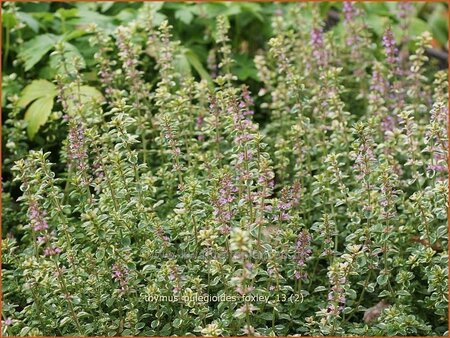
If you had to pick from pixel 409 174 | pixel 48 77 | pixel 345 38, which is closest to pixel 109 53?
pixel 48 77

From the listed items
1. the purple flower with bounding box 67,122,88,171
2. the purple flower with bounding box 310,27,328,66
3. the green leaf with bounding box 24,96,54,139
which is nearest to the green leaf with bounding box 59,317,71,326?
the purple flower with bounding box 67,122,88,171

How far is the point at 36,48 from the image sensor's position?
427 centimetres

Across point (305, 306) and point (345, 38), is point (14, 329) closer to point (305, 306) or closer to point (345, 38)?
point (305, 306)

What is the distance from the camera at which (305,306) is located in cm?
297

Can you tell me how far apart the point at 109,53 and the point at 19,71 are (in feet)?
1.85

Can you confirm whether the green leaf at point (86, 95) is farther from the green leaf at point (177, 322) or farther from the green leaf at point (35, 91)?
the green leaf at point (177, 322)

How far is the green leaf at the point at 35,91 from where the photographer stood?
400 centimetres

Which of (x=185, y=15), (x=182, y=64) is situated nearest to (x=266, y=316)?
(x=182, y=64)

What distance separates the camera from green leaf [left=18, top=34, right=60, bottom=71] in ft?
13.8

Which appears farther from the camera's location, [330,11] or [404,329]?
[330,11]

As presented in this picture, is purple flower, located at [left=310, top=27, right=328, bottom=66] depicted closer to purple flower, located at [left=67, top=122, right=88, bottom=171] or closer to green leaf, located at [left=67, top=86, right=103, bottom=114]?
green leaf, located at [left=67, top=86, right=103, bottom=114]

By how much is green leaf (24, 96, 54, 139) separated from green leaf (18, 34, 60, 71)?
31cm

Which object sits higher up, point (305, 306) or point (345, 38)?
point (345, 38)

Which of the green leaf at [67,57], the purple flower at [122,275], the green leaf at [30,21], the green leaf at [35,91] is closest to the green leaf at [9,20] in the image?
the green leaf at [30,21]
